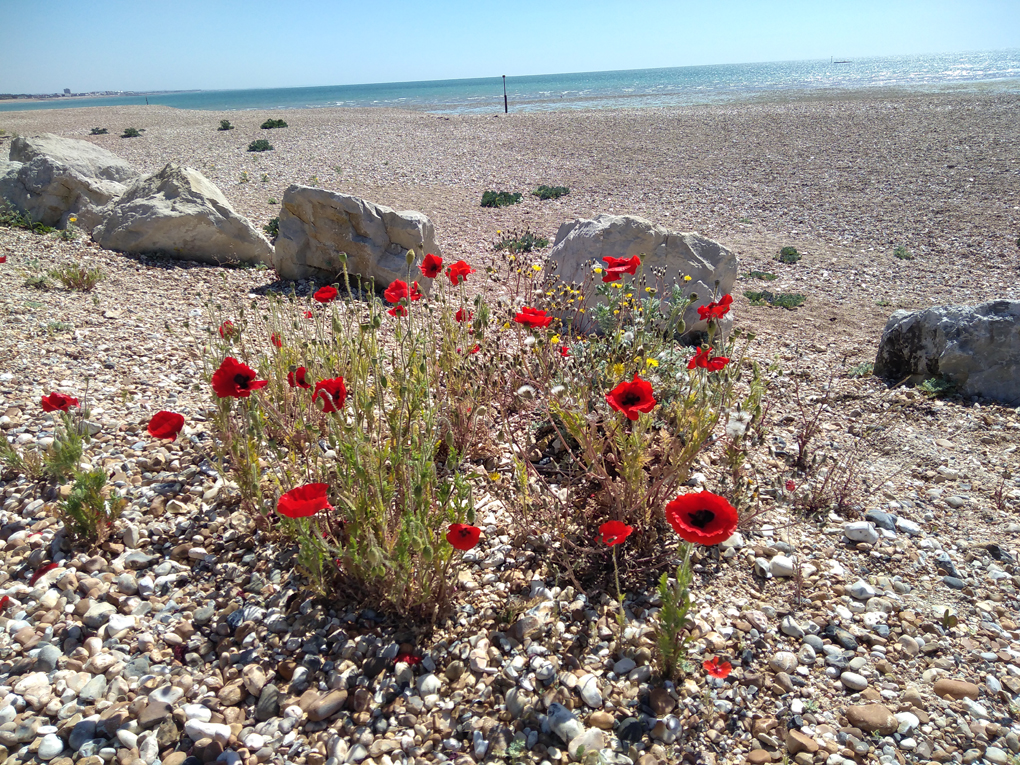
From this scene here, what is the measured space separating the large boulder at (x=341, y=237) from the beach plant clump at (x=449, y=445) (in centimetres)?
244

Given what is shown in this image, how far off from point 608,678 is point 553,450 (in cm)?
141

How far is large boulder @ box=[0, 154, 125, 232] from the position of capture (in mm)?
7477

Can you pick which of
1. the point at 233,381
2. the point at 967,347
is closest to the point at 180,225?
the point at 233,381

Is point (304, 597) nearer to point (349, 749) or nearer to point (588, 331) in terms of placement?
point (349, 749)

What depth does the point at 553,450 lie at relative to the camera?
3369 mm

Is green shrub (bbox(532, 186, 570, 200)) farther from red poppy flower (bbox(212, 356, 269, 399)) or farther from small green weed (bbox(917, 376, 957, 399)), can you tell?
red poppy flower (bbox(212, 356, 269, 399))

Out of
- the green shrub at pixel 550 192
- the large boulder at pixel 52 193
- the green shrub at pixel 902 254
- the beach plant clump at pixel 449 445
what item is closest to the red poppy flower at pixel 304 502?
the beach plant clump at pixel 449 445

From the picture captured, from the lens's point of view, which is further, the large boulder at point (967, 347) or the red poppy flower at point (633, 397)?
the large boulder at point (967, 347)

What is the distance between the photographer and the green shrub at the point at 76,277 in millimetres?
5438

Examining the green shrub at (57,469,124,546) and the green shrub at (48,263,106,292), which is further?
the green shrub at (48,263,106,292)

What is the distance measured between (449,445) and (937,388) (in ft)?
13.0

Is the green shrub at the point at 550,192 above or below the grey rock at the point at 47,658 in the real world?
above

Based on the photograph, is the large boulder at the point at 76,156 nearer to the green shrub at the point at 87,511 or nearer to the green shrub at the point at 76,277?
the green shrub at the point at 76,277

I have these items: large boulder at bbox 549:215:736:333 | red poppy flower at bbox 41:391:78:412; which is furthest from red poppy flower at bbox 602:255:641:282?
red poppy flower at bbox 41:391:78:412
